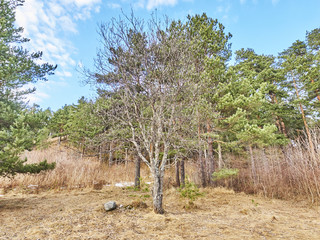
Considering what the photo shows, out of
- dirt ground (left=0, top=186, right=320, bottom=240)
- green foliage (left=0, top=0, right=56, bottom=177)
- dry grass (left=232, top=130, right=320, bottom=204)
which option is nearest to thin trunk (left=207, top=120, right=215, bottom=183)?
dry grass (left=232, top=130, right=320, bottom=204)

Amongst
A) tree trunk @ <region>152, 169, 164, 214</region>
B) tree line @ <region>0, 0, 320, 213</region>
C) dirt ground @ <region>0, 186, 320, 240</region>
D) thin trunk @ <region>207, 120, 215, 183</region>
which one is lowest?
dirt ground @ <region>0, 186, 320, 240</region>

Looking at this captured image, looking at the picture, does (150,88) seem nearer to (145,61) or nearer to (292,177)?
(145,61)

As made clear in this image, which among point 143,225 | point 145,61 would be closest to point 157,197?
point 143,225

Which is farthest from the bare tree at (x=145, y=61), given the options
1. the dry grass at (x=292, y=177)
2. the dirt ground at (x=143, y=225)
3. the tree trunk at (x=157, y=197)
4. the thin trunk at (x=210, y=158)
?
the dry grass at (x=292, y=177)

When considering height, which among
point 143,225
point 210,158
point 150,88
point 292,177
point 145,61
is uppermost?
point 145,61

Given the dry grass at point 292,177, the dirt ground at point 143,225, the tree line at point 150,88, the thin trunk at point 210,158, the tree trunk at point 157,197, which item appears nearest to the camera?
the dirt ground at point 143,225

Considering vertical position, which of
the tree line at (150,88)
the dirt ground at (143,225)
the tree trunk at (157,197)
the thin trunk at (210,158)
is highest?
the tree line at (150,88)

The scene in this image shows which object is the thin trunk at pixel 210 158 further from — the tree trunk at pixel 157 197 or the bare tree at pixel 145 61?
the tree trunk at pixel 157 197

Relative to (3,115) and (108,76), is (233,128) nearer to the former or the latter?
(108,76)

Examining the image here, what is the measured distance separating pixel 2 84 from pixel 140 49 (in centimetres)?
443

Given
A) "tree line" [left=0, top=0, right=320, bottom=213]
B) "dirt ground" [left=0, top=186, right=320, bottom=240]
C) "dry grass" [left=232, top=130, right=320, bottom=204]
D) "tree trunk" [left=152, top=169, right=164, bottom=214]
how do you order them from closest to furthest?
"dirt ground" [left=0, top=186, right=320, bottom=240] → "tree trunk" [left=152, top=169, right=164, bottom=214] → "tree line" [left=0, top=0, right=320, bottom=213] → "dry grass" [left=232, top=130, right=320, bottom=204]

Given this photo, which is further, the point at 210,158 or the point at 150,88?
the point at 210,158

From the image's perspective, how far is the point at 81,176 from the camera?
7750mm

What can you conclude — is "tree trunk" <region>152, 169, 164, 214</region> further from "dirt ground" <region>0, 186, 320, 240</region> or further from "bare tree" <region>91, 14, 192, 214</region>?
"bare tree" <region>91, 14, 192, 214</region>
